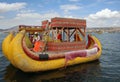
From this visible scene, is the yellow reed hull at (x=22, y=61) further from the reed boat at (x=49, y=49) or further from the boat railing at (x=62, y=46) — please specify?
the boat railing at (x=62, y=46)

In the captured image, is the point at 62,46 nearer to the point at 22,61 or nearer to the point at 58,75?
the point at 58,75

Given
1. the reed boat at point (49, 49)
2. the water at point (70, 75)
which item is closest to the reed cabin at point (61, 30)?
the reed boat at point (49, 49)

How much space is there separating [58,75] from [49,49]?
3.84m

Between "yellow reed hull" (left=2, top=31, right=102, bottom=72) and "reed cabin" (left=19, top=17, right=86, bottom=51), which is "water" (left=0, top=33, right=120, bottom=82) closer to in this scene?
"yellow reed hull" (left=2, top=31, right=102, bottom=72)

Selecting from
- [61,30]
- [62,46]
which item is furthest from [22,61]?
[61,30]

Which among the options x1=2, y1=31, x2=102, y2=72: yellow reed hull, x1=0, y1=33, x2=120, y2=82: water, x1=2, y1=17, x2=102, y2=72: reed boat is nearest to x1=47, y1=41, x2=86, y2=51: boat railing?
x1=2, y1=17, x2=102, y2=72: reed boat

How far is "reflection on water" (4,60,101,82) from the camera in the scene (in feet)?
56.6

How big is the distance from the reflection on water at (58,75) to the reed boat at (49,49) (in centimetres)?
60

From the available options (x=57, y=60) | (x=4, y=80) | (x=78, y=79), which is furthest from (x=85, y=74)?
(x=4, y=80)

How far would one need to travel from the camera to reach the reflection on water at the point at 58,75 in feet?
56.6

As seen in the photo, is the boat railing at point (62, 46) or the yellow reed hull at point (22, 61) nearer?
the yellow reed hull at point (22, 61)

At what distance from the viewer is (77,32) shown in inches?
961

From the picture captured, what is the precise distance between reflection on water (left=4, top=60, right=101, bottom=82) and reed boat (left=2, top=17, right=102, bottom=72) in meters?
0.60

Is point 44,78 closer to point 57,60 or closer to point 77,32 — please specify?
point 57,60
